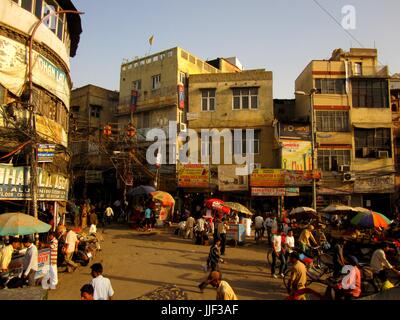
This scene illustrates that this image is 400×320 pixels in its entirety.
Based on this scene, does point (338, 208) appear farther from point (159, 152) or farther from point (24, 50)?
point (24, 50)

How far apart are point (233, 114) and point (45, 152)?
60.6 ft

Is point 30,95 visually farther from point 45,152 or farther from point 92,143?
point 92,143

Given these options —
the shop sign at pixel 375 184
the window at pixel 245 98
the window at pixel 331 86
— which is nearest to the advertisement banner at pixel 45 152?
the window at pixel 245 98

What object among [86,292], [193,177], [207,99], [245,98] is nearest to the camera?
[86,292]

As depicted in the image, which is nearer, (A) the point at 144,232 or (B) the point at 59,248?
(B) the point at 59,248

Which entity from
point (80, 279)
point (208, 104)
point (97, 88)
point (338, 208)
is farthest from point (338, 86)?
point (80, 279)

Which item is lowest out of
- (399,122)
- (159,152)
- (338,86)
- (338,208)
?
(338,208)

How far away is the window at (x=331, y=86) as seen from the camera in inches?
1116

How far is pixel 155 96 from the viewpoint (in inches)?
1220

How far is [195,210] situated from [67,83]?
14.5 m

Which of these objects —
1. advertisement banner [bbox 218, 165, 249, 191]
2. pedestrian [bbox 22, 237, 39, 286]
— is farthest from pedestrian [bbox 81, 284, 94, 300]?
advertisement banner [bbox 218, 165, 249, 191]

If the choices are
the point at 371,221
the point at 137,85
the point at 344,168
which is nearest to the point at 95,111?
the point at 137,85

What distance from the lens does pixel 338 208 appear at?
18875 mm

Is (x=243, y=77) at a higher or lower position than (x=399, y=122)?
higher
